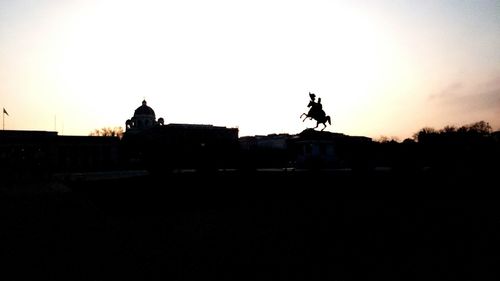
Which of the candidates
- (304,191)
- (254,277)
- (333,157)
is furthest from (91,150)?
(254,277)

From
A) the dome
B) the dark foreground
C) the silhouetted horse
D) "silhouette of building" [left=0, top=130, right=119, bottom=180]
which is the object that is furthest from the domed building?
the dark foreground

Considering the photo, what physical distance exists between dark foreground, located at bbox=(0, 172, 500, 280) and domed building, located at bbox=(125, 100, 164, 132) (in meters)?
52.7

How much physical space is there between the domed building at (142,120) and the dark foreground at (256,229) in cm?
5269

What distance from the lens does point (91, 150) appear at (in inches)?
2020

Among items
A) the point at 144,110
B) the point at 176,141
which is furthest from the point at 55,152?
the point at 144,110

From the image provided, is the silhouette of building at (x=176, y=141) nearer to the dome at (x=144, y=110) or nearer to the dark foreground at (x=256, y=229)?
the dome at (x=144, y=110)

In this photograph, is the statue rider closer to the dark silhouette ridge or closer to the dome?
the dark silhouette ridge

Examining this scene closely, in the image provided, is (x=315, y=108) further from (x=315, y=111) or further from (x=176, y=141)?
(x=176, y=141)

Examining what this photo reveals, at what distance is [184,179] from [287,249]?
9921mm

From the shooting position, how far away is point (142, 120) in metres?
72.7

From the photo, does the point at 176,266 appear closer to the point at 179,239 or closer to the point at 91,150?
the point at 179,239

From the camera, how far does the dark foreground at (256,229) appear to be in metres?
7.44

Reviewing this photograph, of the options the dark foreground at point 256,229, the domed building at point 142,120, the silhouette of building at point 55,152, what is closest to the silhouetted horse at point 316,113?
the dark foreground at point 256,229

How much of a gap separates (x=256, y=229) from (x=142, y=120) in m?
65.2
